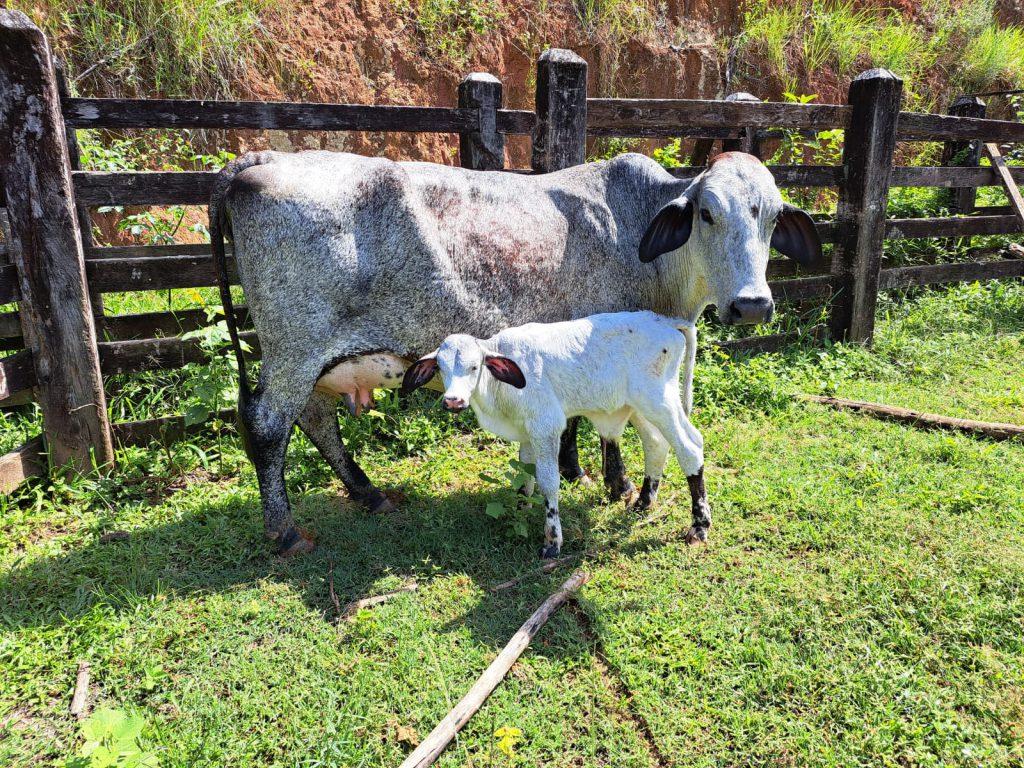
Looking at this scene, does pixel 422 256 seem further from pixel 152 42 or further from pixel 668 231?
pixel 152 42

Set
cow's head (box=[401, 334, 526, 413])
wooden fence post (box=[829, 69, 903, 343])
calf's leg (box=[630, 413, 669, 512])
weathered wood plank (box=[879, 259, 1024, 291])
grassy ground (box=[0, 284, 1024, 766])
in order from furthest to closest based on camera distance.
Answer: weathered wood plank (box=[879, 259, 1024, 291]) < wooden fence post (box=[829, 69, 903, 343]) < calf's leg (box=[630, 413, 669, 512]) < cow's head (box=[401, 334, 526, 413]) < grassy ground (box=[0, 284, 1024, 766])

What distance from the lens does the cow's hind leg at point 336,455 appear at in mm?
4336

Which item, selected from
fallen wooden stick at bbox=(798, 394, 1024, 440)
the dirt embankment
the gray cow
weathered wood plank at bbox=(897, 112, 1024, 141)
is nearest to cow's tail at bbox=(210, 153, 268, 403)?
the gray cow

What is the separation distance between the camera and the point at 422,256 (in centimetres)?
373

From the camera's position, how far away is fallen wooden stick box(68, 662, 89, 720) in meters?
2.86

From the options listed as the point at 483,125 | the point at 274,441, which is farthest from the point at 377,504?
the point at 483,125

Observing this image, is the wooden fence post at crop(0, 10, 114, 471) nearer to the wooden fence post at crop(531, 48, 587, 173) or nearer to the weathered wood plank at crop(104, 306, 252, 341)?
the weathered wood plank at crop(104, 306, 252, 341)

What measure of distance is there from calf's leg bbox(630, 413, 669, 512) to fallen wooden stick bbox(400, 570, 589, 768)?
0.88 metres

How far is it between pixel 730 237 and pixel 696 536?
1.58 m

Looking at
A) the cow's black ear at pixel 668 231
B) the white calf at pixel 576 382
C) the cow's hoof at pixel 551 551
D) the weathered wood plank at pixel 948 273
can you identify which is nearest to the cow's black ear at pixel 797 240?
the cow's black ear at pixel 668 231

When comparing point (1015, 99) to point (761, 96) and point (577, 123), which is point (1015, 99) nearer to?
point (761, 96)

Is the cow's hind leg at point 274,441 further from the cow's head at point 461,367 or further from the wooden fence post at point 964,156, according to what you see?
the wooden fence post at point 964,156

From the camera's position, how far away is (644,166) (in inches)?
172

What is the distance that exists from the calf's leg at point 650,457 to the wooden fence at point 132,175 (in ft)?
6.97
